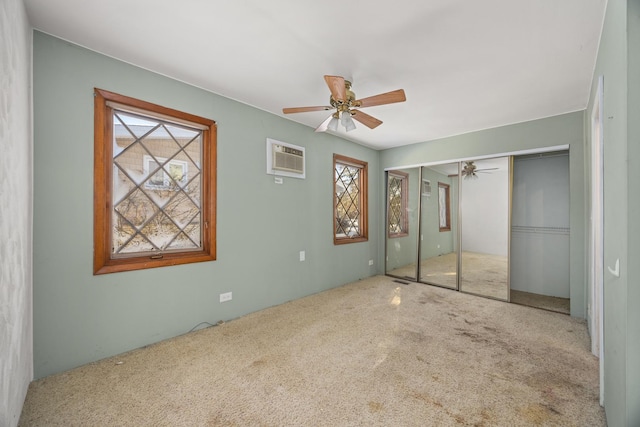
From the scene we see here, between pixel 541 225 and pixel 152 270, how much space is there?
4.91 m

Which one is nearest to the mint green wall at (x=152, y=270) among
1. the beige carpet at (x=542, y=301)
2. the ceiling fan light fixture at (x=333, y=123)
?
the ceiling fan light fixture at (x=333, y=123)

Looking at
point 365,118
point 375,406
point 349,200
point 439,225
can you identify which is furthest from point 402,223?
point 375,406

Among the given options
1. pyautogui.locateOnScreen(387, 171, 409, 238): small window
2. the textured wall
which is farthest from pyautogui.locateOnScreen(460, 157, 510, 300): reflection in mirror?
the textured wall

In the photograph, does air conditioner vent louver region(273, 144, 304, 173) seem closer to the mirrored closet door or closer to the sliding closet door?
the mirrored closet door

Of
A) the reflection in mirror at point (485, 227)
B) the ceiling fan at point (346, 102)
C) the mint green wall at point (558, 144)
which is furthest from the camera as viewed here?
the reflection in mirror at point (485, 227)

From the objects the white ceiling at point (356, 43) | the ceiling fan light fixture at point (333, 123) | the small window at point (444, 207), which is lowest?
the small window at point (444, 207)

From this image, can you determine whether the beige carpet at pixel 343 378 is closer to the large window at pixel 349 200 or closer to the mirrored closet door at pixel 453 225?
the mirrored closet door at pixel 453 225

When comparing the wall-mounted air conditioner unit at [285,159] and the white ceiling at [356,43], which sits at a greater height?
the white ceiling at [356,43]

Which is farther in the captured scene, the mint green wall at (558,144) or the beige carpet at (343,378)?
the mint green wall at (558,144)

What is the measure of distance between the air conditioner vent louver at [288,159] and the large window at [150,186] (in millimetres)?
793

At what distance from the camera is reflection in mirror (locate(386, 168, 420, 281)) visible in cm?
473

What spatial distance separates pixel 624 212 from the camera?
Answer: 113 cm

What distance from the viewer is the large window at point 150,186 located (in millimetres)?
2204

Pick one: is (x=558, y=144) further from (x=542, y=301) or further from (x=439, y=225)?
(x=542, y=301)
